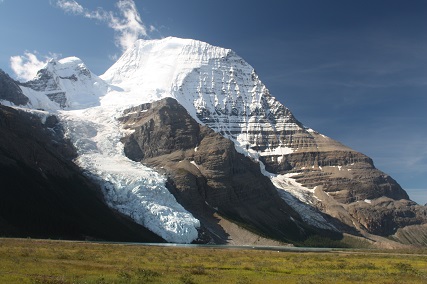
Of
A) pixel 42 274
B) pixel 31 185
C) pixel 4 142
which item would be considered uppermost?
pixel 4 142

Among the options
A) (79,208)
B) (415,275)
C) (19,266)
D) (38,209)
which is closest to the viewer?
(19,266)

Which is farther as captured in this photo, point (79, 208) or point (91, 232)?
point (79, 208)

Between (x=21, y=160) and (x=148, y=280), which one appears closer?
(x=148, y=280)

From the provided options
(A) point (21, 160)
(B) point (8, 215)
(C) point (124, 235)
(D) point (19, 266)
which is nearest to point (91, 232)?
(C) point (124, 235)

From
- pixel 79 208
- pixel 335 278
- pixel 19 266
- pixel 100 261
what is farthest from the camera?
pixel 79 208

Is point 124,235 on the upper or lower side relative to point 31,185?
lower

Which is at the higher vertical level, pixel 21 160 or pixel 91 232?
pixel 21 160

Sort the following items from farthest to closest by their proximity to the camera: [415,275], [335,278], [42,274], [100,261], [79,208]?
[79,208] < [415,275] < [100,261] < [335,278] < [42,274]

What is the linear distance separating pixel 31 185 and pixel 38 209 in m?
18.0

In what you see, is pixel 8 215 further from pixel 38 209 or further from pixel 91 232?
pixel 91 232

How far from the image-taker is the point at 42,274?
139 ft

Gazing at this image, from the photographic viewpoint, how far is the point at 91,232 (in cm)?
16888

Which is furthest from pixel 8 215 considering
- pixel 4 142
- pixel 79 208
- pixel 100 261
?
pixel 100 261

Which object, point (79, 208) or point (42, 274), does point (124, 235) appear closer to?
point (79, 208)
